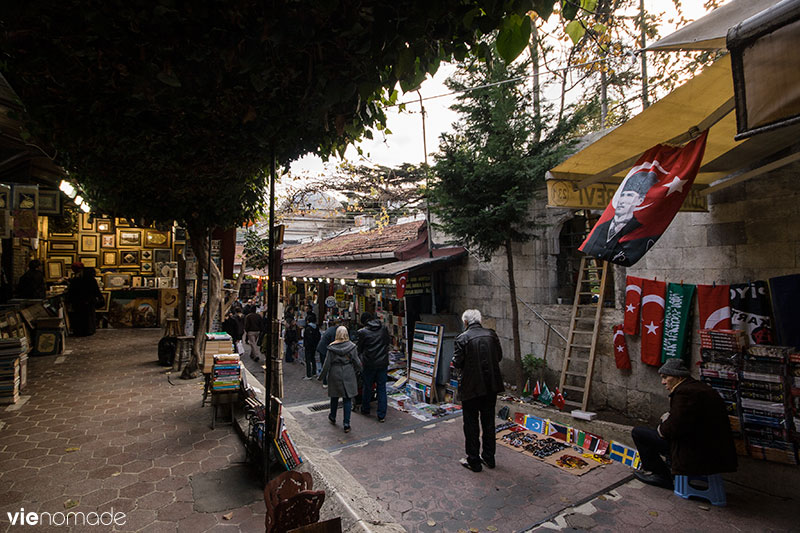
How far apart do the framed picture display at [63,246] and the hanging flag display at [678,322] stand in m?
17.6

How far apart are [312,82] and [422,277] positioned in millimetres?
8197

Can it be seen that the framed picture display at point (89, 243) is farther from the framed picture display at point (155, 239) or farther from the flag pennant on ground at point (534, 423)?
the flag pennant on ground at point (534, 423)

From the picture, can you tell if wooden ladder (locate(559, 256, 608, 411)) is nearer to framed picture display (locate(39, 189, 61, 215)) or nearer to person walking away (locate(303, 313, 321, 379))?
person walking away (locate(303, 313, 321, 379))

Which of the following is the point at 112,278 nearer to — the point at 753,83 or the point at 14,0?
the point at 14,0

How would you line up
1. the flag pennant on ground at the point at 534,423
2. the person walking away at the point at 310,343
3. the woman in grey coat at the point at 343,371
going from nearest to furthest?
the flag pennant on ground at the point at 534,423 < the woman in grey coat at the point at 343,371 < the person walking away at the point at 310,343

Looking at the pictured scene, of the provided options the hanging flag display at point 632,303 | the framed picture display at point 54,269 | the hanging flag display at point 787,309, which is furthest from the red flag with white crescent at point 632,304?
the framed picture display at point 54,269

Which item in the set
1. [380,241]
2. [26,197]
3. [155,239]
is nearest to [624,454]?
[380,241]

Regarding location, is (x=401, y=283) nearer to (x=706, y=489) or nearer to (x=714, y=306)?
(x=714, y=306)

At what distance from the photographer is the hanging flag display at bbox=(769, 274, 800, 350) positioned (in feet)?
15.2

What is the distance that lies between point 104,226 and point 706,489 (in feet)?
58.9

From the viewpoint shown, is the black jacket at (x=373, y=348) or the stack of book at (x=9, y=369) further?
the black jacket at (x=373, y=348)

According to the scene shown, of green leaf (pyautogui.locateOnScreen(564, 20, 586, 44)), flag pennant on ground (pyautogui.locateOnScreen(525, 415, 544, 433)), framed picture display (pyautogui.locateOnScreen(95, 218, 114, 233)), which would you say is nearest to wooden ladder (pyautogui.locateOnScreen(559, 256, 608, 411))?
flag pennant on ground (pyautogui.locateOnScreen(525, 415, 544, 433))

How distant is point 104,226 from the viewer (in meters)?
14.6

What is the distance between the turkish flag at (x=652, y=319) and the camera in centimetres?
622
